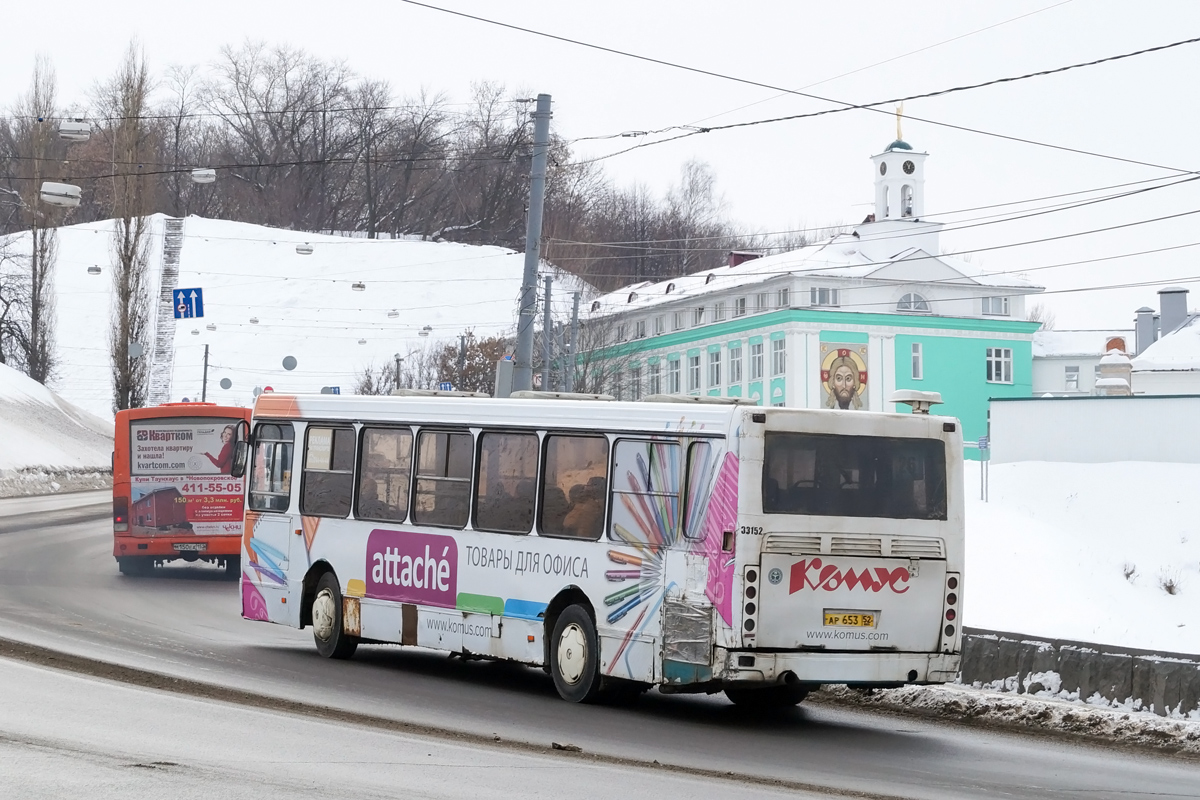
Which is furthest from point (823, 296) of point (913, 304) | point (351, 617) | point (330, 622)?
point (351, 617)

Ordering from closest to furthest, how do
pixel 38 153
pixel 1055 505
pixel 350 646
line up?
pixel 350 646
pixel 1055 505
pixel 38 153

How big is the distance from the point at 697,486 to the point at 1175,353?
64628 mm

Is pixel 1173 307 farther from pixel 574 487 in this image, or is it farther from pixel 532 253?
pixel 574 487

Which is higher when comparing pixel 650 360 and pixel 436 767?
pixel 650 360

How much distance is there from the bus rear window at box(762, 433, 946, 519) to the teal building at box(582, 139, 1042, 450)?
205 feet

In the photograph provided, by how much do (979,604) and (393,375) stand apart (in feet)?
212

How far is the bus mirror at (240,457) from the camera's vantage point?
17.3m

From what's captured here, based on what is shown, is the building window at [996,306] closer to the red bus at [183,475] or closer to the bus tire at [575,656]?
the red bus at [183,475]

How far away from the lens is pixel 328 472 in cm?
1603

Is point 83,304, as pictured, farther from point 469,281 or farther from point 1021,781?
point 1021,781

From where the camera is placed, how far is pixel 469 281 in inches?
4577

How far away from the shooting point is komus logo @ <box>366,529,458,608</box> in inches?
565

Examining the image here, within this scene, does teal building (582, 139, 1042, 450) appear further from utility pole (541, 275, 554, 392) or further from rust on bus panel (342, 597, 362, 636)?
rust on bus panel (342, 597, 362, 636)

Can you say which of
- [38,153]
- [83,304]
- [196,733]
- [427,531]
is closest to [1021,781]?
[196,733]
